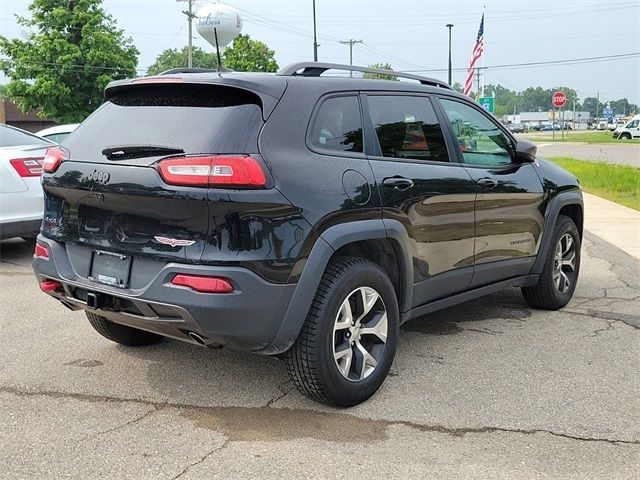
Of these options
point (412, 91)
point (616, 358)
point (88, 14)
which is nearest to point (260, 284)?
point (412, 91)

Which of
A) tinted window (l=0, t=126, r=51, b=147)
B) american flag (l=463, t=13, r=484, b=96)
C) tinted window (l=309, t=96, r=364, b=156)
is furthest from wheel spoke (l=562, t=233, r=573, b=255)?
american flag (l=463, t=13, r=484, b=96)

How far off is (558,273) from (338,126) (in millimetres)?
2883

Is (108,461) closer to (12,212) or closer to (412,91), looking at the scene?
(412,91)

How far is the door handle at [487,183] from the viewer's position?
4.82 m

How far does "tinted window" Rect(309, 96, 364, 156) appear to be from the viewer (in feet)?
12.3

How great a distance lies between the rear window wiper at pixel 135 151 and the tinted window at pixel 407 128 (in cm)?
131

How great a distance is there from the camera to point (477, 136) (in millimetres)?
5078

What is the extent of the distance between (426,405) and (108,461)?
170 cm

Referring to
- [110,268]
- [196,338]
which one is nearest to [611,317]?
[196,338]

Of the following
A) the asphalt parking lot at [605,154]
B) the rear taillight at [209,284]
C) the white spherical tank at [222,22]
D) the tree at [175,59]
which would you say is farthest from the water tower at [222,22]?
the tree at [175,59]

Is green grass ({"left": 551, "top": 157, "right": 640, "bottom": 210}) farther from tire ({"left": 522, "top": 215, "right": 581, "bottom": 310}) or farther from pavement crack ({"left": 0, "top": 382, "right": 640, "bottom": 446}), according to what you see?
pavement crack ({"left": 0, "top": 382, "right": 640, "bottom": 446})

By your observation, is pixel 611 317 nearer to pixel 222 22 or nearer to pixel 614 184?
pixel 614 184

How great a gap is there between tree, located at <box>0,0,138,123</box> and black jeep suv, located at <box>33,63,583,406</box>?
108 feet

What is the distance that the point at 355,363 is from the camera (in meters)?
3.87
